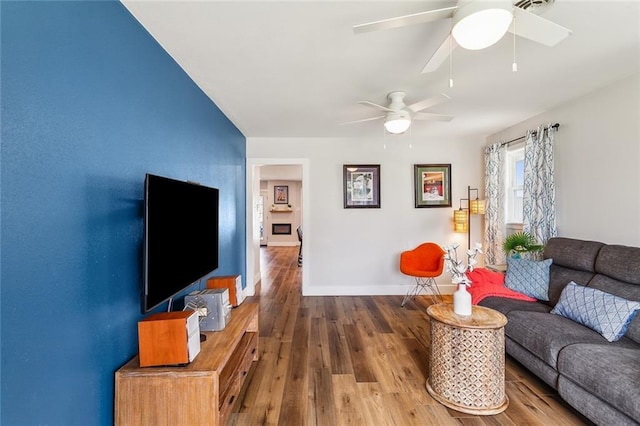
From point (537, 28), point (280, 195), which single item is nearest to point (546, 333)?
point (537, 28)

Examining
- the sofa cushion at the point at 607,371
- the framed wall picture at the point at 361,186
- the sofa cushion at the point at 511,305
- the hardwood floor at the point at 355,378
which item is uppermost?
the framed wall picture at the point at 361,186

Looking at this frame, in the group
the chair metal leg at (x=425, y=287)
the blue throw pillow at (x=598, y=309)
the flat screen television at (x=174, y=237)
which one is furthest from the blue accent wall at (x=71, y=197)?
the chair metal leg at (x=425, y=287)

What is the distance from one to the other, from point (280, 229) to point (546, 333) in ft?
31.5

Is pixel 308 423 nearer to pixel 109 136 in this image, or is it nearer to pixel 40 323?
pixel 40 323

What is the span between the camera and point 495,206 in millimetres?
4309

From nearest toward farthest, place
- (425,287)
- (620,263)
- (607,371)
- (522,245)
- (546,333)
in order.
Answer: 1. (607,371)
2. (546,333)
3. (620,263)
4. (522,245)
5. (425,287)

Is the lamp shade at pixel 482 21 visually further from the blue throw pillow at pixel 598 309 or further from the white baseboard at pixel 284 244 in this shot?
the white baseboard at pixel 284 244

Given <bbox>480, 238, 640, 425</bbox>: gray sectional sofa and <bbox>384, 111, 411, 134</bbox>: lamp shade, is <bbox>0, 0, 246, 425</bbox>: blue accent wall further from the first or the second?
<bbox>480, 238, 640, 425</bbox>: gray sectional sofa

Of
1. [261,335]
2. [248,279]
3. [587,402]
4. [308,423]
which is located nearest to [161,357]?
[308,423]

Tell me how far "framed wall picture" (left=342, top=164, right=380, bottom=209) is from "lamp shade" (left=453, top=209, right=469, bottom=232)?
1209 mm

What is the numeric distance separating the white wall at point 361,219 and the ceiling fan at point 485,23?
10.5ft

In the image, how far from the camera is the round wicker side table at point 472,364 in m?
1.99

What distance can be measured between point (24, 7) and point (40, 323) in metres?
1.17

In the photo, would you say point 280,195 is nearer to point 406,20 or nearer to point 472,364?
point 472,364
